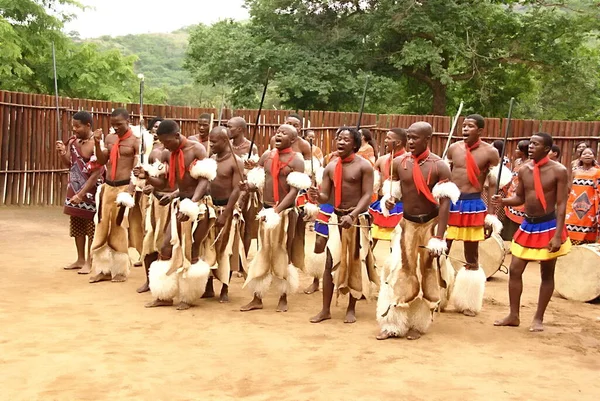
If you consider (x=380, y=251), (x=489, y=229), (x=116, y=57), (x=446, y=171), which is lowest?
(x=380, y=251)

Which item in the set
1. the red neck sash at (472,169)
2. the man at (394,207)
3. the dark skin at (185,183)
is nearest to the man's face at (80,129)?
the dark skin at (185,183)

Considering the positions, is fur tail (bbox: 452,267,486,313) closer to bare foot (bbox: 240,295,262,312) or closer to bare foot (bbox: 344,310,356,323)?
bare foot (bbox: 344,310,356,323)

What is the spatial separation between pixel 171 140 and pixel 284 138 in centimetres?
108

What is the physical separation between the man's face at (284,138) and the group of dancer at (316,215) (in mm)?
12

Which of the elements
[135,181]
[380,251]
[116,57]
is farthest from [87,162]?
[116,57]

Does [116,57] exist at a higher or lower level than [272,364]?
higher

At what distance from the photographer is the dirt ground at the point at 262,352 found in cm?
507

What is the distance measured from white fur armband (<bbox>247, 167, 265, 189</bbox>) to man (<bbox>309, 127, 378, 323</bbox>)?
3.02ft

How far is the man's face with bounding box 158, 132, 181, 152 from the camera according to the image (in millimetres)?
7496

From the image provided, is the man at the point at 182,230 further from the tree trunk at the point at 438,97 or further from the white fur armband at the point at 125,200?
the tree trunk at the point at 438,97

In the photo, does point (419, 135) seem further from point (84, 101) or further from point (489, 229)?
point (84, 101)

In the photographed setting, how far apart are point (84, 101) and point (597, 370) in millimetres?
12031

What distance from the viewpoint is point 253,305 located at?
7660mm

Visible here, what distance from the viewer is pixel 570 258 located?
8.82 metres
